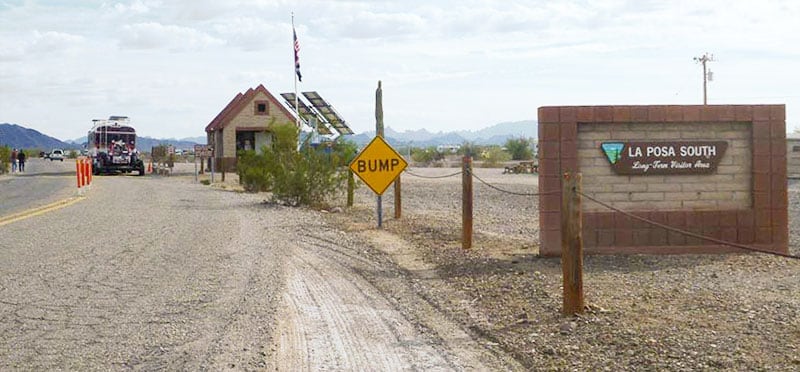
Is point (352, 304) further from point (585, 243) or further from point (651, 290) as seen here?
point (585, 243)

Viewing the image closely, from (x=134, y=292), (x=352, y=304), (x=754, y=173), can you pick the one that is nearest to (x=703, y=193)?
(x=754, y=173)

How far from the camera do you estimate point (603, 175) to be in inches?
560

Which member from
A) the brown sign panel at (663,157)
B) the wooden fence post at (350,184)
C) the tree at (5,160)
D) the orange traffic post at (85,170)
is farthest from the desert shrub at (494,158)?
the brown sign panel at (663,157)

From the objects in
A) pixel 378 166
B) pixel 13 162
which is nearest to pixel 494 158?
pixel 13 162

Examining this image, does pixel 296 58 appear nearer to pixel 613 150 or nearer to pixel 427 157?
pixel 613 150

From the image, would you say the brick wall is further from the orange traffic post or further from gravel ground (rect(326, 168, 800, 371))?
the orange traffic post

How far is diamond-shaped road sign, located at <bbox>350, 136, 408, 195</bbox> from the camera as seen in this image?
20078 mm

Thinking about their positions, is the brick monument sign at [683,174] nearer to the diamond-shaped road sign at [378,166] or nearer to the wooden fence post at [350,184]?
the diamond-shaped road sign at [378,166]

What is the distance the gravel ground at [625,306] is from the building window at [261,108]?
145ft

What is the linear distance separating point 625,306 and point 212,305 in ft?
13.7

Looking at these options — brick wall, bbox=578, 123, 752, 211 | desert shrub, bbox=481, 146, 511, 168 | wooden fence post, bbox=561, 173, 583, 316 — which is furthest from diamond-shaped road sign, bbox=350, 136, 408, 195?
desert shrub, bbox=481, 146, 511, 168

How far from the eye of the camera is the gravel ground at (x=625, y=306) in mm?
7953

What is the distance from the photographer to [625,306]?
10023 mm

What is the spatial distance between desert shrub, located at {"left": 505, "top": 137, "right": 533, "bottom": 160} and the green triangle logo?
88512 millimetres
